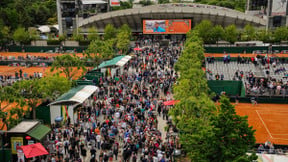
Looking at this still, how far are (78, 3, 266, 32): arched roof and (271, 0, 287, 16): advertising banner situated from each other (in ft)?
12.6

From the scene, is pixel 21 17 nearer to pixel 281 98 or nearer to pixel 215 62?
pixel 215 62

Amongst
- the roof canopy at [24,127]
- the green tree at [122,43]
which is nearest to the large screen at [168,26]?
the green tree at [122,43]

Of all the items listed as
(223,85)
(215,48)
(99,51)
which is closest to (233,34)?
(215,48)

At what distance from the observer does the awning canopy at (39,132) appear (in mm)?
20594

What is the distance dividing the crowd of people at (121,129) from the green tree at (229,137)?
5.32 m

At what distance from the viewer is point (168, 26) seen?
66375 millimetres

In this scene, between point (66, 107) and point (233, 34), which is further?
point (233, 34)

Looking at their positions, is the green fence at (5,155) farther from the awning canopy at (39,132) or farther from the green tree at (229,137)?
the green tree at (229,137)

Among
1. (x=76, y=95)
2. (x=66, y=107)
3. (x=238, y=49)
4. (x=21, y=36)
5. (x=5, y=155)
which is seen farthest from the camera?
(x=21, y=36)

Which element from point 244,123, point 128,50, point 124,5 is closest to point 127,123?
point 244,123

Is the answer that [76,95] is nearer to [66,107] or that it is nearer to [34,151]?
[66,107]

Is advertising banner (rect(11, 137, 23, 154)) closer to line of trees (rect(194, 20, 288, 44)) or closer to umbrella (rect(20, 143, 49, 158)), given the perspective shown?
umbrella (rect(20, 143, 49, 158))

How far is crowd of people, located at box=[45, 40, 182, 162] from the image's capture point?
19984 millimetres

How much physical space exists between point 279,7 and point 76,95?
51366mm
